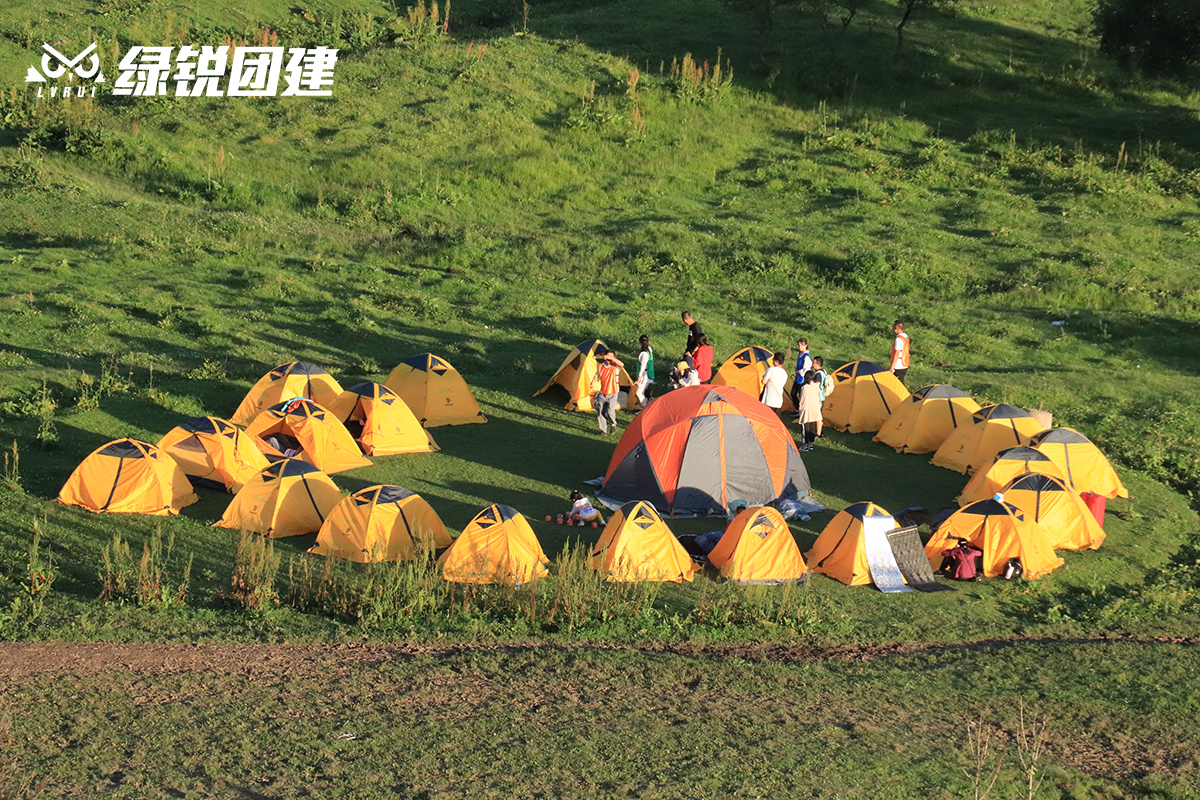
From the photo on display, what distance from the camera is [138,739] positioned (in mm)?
11008

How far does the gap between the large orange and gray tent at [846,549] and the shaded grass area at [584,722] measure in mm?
2316

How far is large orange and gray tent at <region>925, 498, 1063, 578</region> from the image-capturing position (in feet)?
55.8

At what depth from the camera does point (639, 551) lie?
16.3 metres

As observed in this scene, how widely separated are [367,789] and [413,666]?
3.01m

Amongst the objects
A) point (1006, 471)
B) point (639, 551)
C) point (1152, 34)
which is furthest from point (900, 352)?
point (1152, 34)

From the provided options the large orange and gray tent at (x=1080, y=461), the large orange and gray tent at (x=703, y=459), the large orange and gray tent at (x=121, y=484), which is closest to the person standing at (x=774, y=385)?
the large orange and gray tent at (x=703, y=459)

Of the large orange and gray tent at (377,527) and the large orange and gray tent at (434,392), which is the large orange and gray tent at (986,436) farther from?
the large orange and gray tent at (377,527)

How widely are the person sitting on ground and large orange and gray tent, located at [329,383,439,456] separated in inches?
177

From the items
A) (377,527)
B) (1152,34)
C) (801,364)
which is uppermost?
(1152,34)

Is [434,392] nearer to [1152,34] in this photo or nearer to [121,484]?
[121,484]

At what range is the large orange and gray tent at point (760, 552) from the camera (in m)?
16.4

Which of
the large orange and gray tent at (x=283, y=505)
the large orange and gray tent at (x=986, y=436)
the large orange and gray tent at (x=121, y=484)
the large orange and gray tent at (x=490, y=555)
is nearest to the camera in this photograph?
the large orange and gray tent at (x=490, y=555)

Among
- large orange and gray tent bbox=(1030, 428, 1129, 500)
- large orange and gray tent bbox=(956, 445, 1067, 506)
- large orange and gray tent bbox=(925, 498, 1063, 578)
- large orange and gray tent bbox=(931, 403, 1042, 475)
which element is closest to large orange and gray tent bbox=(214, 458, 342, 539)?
large orange and gray tent bbox=(925, 498, 1063, 578)

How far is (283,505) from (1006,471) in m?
11.8
